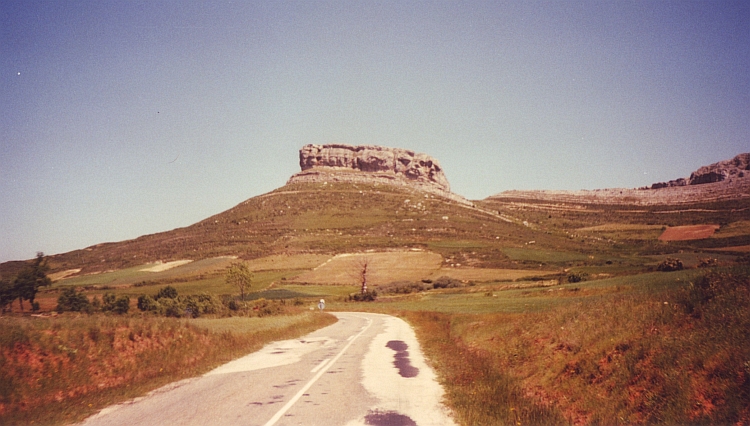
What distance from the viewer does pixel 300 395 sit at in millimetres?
10852

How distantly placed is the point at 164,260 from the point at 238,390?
11900 cm

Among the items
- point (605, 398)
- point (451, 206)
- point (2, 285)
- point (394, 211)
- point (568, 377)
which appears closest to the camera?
point (605, 398)

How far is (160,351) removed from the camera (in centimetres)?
1538

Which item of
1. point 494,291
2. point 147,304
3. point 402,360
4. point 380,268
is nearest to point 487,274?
point 380,268

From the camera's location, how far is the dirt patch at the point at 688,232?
302ft

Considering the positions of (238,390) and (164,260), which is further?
(164,260)

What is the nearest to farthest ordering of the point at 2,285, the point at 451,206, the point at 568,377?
1. the point at 568,377
2. the point at 2,285
3. the point at 451,206

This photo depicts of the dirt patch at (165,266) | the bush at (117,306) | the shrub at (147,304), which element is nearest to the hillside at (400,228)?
the dirt patch at (165,266)

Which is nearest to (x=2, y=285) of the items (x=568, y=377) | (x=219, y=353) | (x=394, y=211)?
(x=219, y=353)

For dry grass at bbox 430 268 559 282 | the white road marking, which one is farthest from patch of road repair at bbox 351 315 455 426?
dry grass at bbox 430 268 559 282

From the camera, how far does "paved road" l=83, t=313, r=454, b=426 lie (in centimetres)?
880

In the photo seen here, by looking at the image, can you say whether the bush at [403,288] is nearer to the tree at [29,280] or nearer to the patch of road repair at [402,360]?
the tree at [29,280]

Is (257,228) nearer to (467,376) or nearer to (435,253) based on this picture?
(435,253)

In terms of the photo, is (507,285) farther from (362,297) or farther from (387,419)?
(387,419)
